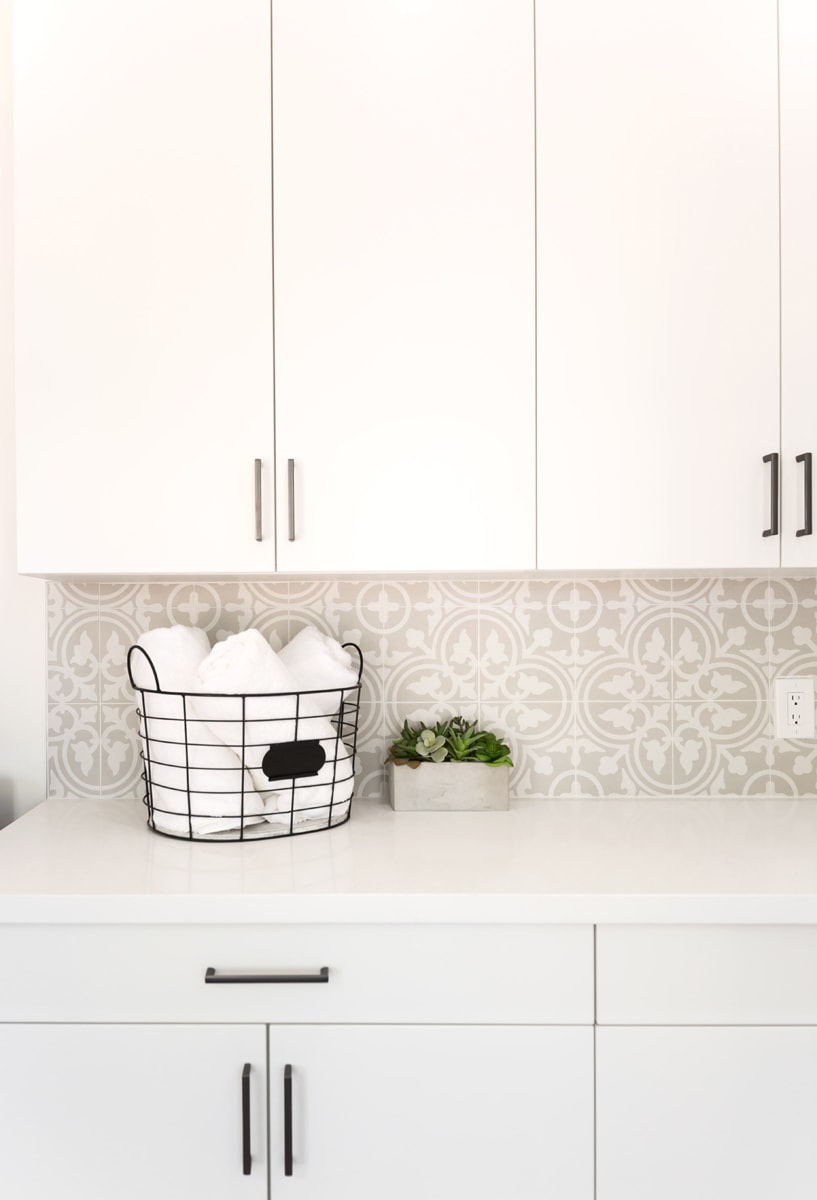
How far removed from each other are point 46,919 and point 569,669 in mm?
1013

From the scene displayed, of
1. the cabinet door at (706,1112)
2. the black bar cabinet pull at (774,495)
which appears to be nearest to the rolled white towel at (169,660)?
the cabinet door at (706,1112)

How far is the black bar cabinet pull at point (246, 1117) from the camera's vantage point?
115 centimetres

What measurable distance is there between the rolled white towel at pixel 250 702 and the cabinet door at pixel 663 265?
588 mm

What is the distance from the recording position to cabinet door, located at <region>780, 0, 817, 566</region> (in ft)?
4.50

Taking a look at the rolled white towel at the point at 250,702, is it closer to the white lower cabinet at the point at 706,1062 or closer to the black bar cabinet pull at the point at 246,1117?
the black bar cabinet pull at the point at 246,1117

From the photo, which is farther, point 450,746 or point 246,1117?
point 450,746

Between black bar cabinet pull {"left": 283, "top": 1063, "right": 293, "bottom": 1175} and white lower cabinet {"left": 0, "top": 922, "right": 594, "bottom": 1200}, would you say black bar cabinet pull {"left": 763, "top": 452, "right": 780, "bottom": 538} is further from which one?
black bar cabinet pull {"left": 283, "top": 1063, "right": 293, "bottom": 1175}

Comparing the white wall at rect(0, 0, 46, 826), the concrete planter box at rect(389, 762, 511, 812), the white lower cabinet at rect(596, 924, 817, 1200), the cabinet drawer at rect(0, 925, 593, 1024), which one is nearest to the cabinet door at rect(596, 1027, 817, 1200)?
the white lower cabinet at rect(596, 924, 817, 1200)

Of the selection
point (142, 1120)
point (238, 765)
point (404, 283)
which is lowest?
point (142, 1120)

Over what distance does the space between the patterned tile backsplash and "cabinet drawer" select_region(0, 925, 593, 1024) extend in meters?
0.55

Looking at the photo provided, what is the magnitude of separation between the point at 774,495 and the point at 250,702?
90 cm

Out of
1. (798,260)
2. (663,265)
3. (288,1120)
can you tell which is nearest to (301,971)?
(288,1120)

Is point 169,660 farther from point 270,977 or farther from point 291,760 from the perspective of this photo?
point 270,977

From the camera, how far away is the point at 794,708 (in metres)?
1.71
